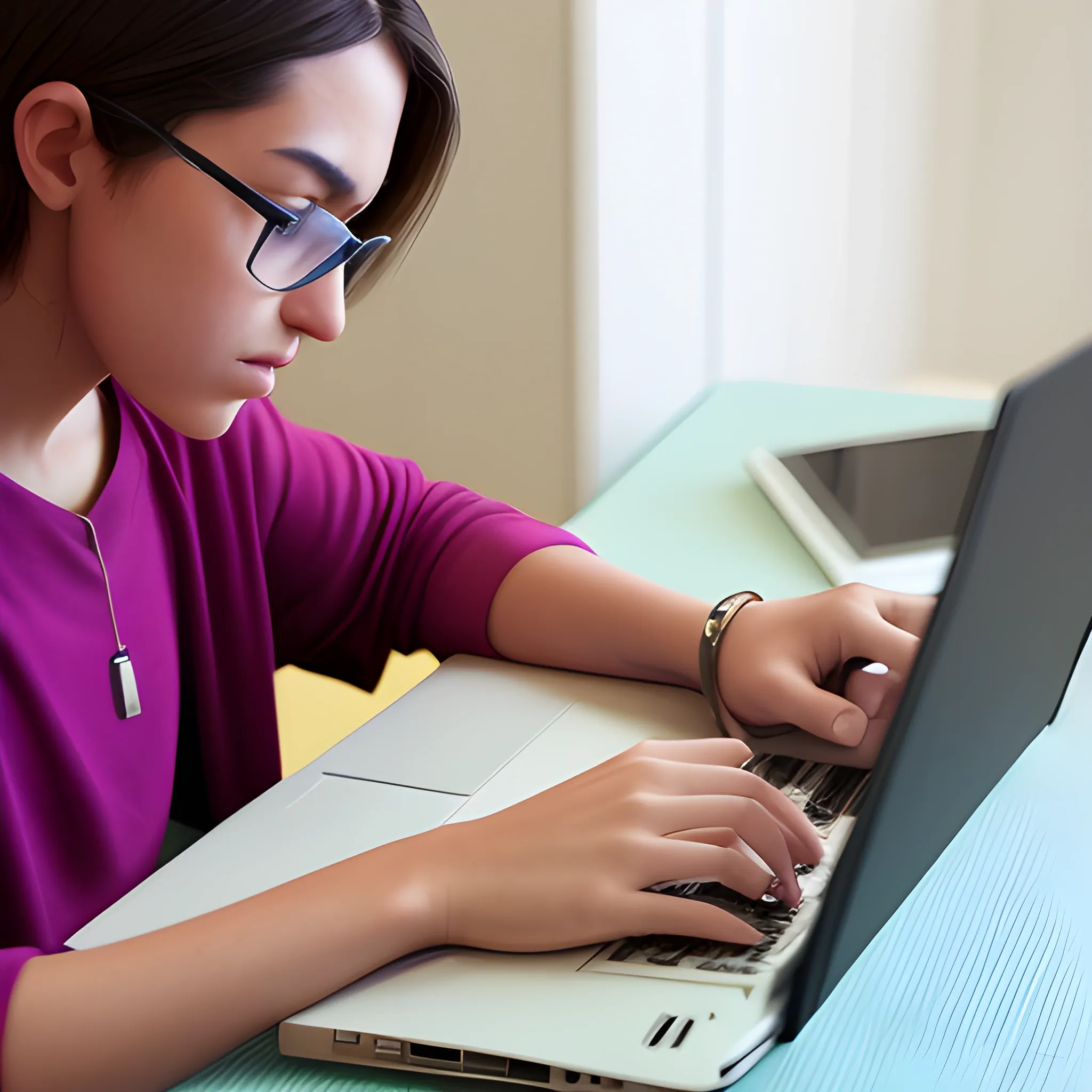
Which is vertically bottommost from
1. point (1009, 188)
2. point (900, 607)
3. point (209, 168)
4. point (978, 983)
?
point (978, 983)

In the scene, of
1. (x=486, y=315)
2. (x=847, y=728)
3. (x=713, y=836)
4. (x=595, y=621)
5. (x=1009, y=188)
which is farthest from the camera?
(x=1009, y=188)

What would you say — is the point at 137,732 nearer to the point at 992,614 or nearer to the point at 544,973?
the point at 544,973

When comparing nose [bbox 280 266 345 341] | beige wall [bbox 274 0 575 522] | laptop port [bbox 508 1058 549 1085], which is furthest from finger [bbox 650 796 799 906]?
beige wall [bbox 274 0 575 522]

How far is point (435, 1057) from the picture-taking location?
0.52 m

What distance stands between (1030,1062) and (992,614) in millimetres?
188

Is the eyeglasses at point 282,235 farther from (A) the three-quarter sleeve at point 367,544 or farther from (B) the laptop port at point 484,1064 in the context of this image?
(B) the laptop port at point 484,1064

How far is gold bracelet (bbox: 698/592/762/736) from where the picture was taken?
0.78 meters

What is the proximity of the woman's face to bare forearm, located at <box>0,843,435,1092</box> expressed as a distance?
0.29 metres

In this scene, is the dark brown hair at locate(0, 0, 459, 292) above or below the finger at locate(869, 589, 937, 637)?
above

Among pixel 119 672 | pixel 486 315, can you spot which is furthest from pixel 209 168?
pixel 486 315

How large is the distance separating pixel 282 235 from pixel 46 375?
0.20m

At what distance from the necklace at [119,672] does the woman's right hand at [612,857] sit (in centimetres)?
A: 29

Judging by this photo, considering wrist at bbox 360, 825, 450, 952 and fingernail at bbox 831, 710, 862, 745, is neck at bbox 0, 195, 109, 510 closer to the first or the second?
wrist at bbox 360, 825, 450, 952

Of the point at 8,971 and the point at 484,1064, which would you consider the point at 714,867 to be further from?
the point at 8,971
